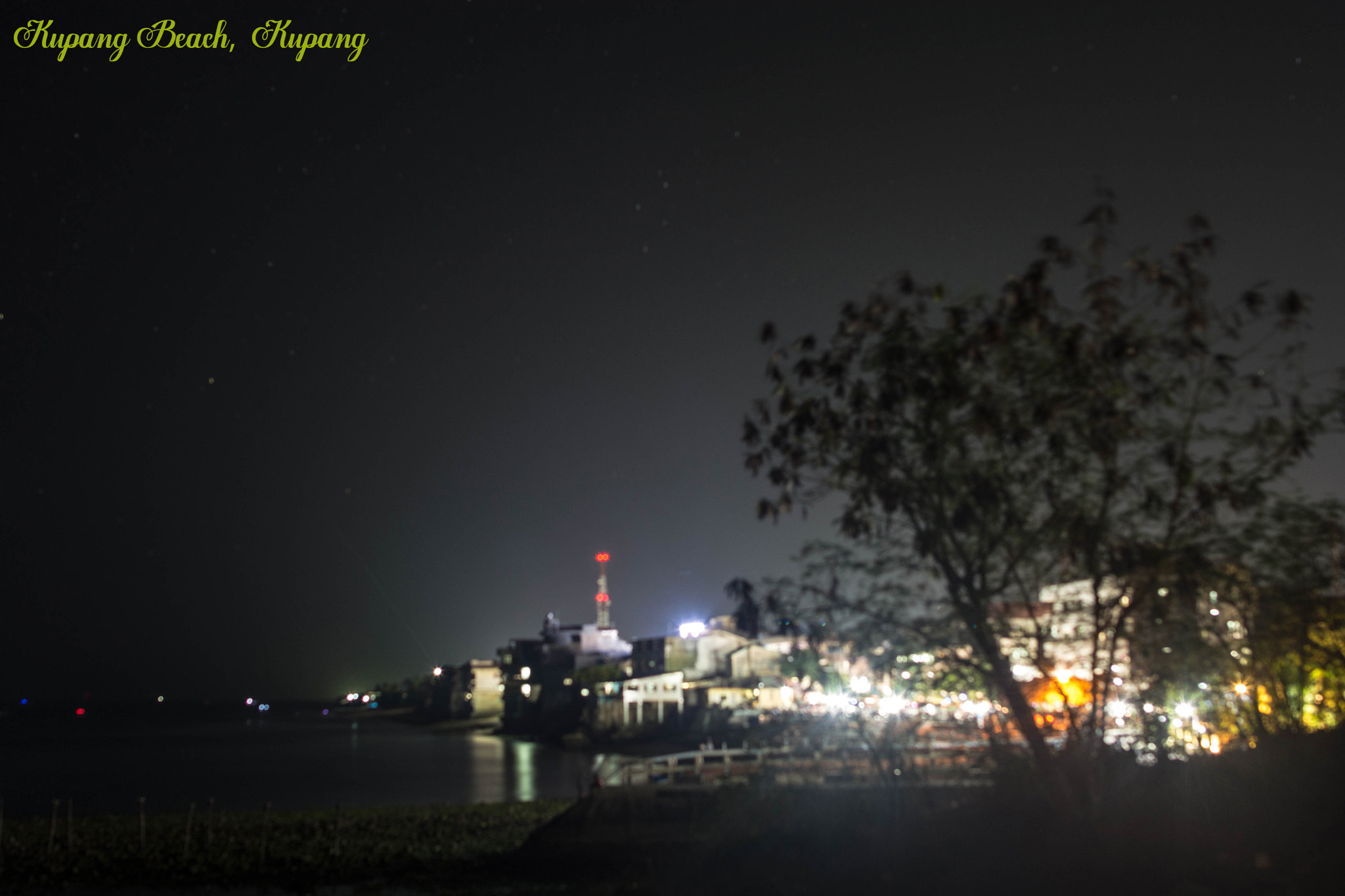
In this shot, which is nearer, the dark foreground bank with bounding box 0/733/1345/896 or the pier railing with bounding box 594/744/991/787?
the dark foreground bank with bounding box 0/733/1345/896

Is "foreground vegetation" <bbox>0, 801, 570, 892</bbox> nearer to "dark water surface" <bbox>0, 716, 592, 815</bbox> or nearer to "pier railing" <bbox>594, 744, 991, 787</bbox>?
"pier railing" <bbox>594, 744, 991, 787</bbox>

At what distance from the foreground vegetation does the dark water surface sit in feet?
22.9

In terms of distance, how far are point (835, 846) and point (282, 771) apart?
215 feet

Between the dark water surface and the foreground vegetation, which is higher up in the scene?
the foreground vegetation

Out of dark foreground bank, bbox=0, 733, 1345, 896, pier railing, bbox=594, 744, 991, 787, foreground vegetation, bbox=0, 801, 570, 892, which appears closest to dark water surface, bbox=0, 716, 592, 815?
foreground vegetation, bbox=0, 801, 570, 892

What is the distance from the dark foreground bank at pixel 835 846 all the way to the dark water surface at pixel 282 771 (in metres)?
12.2

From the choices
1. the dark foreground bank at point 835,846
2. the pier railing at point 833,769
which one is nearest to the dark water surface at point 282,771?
the pier railing at point 833,769

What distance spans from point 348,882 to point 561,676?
251 ft

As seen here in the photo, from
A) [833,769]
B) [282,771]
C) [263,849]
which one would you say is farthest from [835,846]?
[282,771]

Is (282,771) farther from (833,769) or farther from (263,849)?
(833,769)

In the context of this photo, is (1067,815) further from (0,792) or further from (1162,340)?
(0,792)

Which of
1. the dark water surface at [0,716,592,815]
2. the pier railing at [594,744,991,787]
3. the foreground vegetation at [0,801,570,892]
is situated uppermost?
the pier railing at [594,744,991,787]

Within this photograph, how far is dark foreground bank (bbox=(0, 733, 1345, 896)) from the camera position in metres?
10.1

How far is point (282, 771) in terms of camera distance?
Answer: 67750 mm
